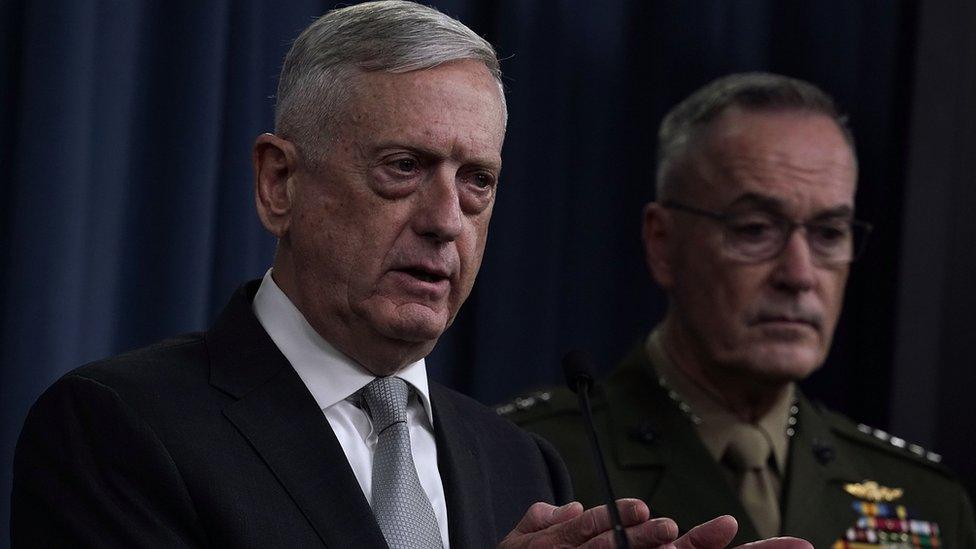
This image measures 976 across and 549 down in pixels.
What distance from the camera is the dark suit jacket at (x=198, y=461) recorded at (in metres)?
1.62

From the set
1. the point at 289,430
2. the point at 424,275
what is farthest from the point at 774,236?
the point at 289,430

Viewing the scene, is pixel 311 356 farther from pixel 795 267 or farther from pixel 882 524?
pixel 882 524

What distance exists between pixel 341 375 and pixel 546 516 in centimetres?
35

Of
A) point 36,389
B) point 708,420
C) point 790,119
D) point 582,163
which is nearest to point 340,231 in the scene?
point 36,389

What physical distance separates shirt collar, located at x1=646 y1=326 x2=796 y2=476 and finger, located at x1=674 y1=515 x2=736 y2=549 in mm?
1145

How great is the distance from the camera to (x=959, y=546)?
3.04 meters

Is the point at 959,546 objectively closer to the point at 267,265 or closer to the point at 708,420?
the point at 708,420

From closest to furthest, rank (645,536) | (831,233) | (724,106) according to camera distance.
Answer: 1. (645,536)
2. (831,233)
3. (724,106)

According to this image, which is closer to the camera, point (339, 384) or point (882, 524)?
point (339, 384)

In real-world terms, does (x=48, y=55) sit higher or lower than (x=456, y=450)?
higher

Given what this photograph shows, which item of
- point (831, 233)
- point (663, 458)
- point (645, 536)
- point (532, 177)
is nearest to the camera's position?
point (645, 536)

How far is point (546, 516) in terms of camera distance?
1.70 meters

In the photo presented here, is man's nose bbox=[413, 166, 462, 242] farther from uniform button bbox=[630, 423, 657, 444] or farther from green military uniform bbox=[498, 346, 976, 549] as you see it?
uniform button bbox=[630, 423, 657, 444]

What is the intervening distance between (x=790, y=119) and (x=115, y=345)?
1.46 m
